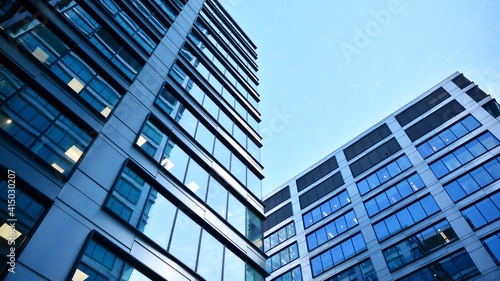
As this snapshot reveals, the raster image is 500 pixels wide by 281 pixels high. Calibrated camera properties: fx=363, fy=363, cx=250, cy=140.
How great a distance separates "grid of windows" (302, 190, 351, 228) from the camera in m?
43.3

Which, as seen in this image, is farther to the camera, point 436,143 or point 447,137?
point 436,143

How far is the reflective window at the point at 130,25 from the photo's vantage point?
1923 centimetres

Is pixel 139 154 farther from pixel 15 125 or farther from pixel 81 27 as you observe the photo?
pixel 81 27

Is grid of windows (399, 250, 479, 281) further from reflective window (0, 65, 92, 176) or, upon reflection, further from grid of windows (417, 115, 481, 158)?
reflective window (0, 65, 92, 176)

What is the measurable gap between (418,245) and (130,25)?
30178 mm

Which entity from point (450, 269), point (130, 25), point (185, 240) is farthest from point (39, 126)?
point (450, 269)

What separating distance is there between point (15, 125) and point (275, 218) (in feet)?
139

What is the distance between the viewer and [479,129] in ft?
119

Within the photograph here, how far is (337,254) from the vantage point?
3928 cm

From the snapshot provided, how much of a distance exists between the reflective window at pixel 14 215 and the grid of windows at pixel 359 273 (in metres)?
31.8

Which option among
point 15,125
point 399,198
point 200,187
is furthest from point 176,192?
point 399,198

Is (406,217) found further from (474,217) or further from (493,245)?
(493,245)

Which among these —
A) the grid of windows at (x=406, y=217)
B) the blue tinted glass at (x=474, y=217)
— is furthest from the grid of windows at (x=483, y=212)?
the grid of windows at (x=406, y=217)

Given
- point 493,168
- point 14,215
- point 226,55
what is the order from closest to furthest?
point 14,215, point 226,55, point 493,168
